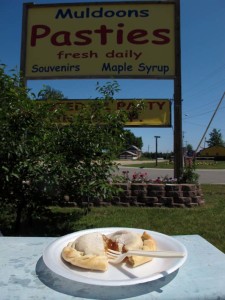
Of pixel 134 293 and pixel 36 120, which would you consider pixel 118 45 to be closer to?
pixel 36 120

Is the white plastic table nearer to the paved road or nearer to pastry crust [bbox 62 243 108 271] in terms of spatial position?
pastry crust [bbox 62 243 108 271]

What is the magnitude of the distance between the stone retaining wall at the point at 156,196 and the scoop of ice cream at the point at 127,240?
16.8 ft

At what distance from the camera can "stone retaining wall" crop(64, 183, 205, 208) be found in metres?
6.52

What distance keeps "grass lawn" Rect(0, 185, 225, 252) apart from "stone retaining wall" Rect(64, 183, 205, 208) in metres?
0.22

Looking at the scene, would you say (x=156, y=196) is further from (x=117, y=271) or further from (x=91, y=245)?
(x=117, y=271)

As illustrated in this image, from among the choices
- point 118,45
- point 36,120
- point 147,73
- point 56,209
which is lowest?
point 56,209

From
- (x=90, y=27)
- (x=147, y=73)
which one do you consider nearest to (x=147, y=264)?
(x=147, y=73)

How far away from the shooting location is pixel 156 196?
21.5 feet

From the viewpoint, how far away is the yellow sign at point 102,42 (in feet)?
24.3

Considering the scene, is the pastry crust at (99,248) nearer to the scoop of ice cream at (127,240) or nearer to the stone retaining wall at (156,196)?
the scoop of ice cream at (127,240)

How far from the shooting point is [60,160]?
11.6ft

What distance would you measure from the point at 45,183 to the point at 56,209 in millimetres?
2924

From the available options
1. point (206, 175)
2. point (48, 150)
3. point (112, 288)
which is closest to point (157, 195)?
point (48, 150)

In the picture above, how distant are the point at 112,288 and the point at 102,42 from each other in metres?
7.09
